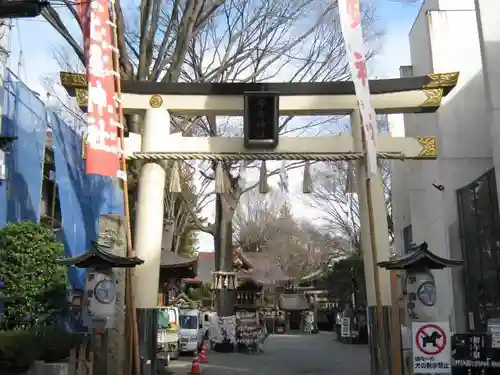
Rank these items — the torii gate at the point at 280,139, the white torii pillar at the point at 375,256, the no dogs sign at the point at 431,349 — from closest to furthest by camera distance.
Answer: the no dogs sign at the point at 431,349 → the white torii pillar at the point at 375,256 → the torii gate at the point at 280,139

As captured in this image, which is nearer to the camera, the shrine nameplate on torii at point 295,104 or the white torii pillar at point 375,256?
the white torii pillar at point 375,256

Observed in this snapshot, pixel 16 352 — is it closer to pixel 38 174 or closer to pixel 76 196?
pixel 38 174

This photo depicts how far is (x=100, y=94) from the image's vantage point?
1017 cm

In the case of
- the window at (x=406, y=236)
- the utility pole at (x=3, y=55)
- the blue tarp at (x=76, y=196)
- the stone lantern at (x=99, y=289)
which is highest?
the utility pole at (x=3, y=55)

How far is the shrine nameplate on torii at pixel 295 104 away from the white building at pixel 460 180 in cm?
252

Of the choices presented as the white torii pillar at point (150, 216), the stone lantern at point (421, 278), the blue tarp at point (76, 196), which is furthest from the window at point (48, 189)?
the stone lantern at point (421, 278)

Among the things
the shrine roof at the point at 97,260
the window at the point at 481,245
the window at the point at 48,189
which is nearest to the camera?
the shrine roof at the point at 97,260

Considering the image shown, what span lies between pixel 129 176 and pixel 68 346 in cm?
595

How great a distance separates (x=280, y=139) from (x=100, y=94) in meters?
4.42

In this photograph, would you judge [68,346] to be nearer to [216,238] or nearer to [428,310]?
[428,310]

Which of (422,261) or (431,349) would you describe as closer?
(431,349)

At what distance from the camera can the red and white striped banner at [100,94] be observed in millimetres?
9859

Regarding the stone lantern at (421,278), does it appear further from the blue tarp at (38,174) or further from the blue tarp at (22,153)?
the blue tarp at (22,153)

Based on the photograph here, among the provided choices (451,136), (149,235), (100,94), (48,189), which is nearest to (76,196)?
(149,235)
